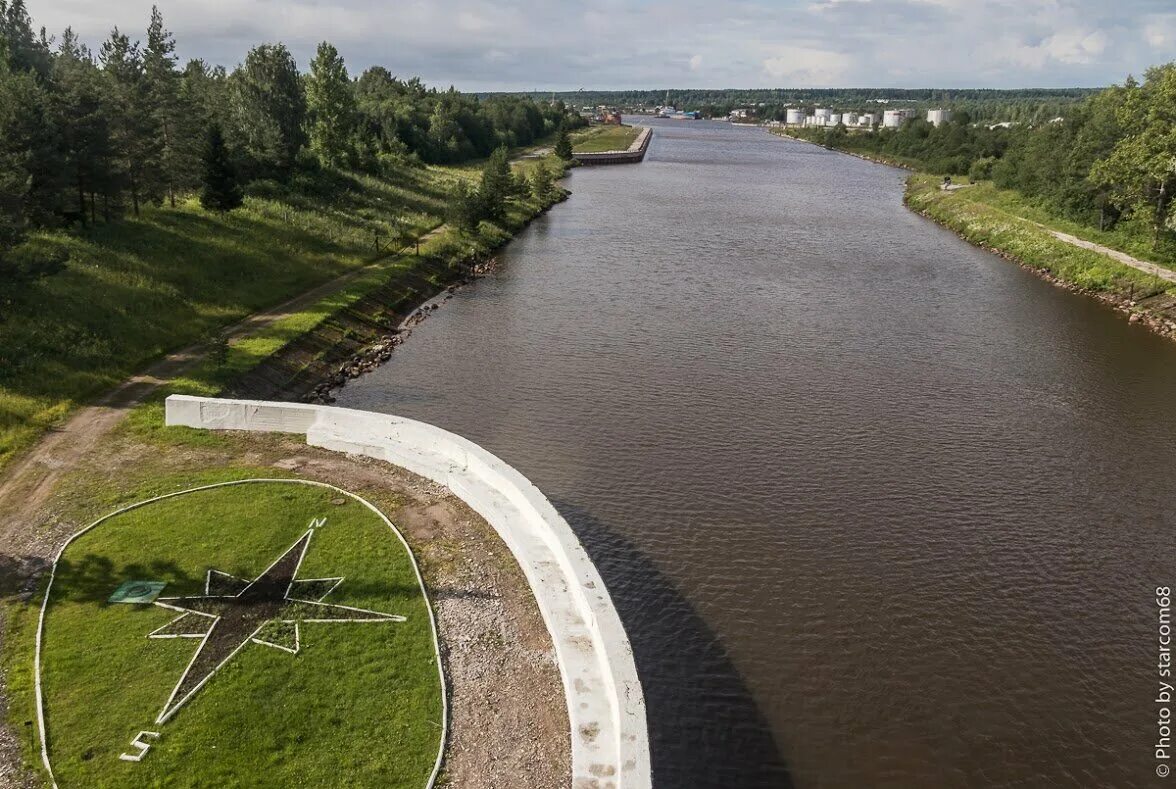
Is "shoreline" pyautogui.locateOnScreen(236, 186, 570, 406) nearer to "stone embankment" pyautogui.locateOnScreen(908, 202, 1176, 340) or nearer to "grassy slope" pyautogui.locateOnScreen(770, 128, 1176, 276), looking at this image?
"stone embankment" pyautogui.locateOnScreen(908, 202, 1176, 340)

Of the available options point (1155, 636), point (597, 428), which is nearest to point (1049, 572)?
point (1155, 636)

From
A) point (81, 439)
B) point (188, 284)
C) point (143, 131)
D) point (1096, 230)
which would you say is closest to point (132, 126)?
point (143, 131)

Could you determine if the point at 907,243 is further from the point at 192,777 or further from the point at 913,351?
the point at 192,777

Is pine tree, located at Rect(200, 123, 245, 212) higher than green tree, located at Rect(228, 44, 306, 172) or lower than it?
lower

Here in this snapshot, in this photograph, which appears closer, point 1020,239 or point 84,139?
point 84,139

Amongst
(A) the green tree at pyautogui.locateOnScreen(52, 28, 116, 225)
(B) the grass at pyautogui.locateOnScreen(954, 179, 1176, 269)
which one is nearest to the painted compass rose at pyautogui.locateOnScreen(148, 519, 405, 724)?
(A) the green tree at pyautogui.locateOnScreen(52, 28, 116, 225)

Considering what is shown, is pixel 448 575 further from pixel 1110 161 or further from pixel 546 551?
pixel 1110 161
